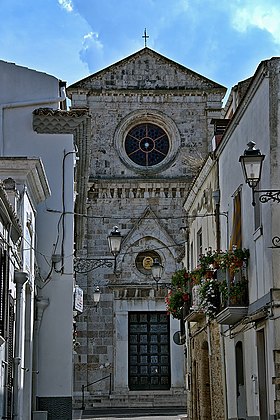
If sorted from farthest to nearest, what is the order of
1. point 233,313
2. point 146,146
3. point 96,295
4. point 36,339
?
point 146,146 → point 96,295 → point 36,339 → point 233,313

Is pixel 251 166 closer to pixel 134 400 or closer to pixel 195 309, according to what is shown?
pixel 195 309

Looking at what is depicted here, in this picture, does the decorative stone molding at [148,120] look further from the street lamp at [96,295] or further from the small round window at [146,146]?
the street lamp at [96,295]

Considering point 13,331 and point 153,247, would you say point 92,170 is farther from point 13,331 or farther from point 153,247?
point 13,331

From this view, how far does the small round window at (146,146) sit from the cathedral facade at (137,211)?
5 centimetres

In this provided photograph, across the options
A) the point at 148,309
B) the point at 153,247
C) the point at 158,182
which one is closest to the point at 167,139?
the point at 158,182

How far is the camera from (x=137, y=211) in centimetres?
3819

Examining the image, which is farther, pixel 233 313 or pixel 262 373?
pixel 233 313

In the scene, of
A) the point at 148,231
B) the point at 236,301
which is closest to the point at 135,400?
the point at 148,231

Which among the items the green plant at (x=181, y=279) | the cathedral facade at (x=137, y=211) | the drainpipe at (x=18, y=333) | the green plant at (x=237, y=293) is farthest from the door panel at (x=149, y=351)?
the green plant at (x=237, y=293)

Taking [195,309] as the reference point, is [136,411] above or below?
below

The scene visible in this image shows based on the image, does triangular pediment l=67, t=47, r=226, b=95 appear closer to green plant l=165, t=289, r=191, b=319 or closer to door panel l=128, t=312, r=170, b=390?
door panel l=128, t=312, r=170, b=390

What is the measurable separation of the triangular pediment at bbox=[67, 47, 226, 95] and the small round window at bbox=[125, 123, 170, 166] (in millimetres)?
1997

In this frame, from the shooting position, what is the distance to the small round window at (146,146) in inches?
1547

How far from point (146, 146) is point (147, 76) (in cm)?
322
